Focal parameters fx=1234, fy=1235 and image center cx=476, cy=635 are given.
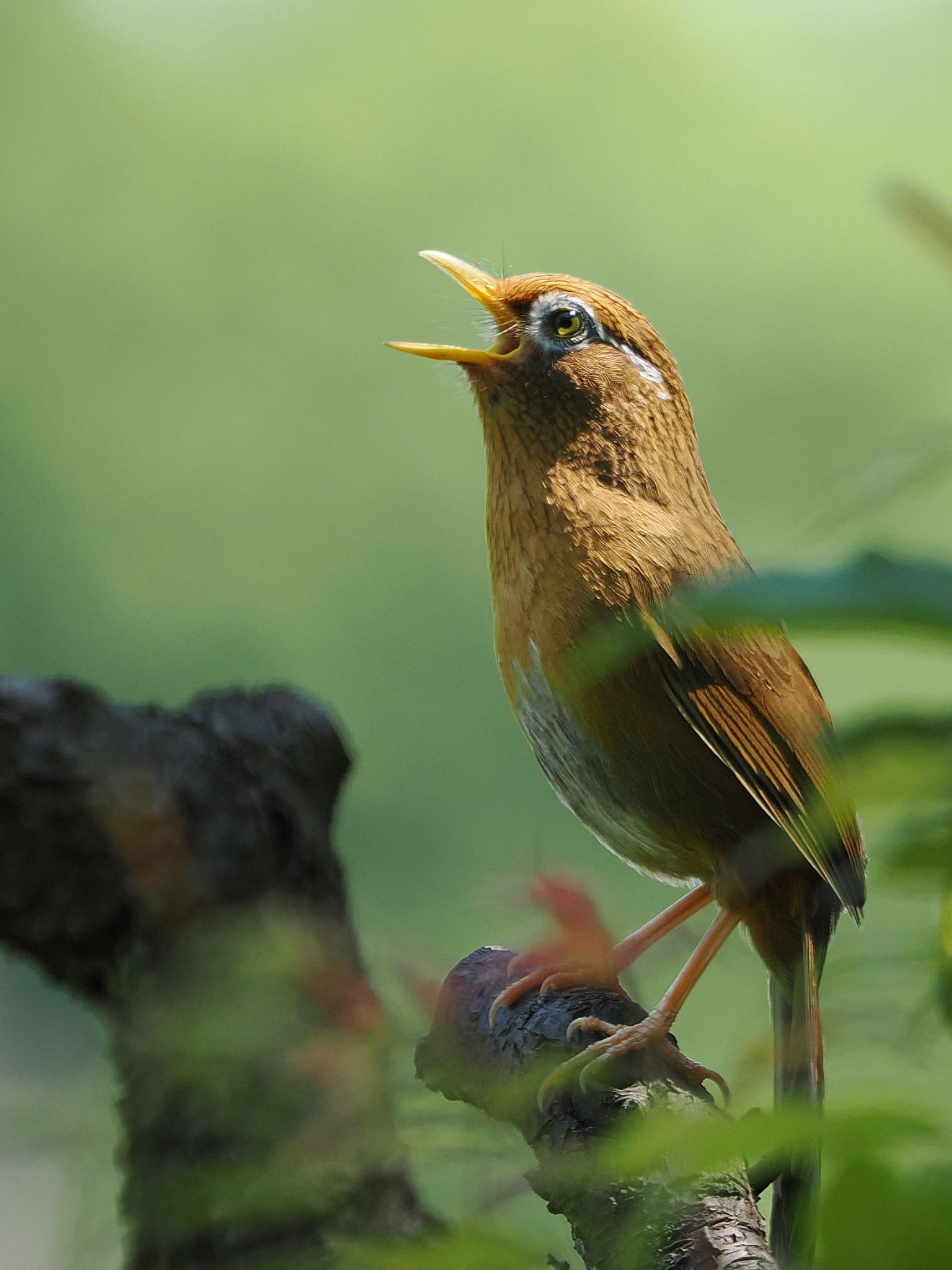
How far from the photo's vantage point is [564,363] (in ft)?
5.30

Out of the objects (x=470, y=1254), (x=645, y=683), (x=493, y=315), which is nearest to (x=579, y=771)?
(x=645, y=683)

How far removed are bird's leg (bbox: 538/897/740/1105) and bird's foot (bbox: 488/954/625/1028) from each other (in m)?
0.09

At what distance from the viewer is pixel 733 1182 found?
951mm

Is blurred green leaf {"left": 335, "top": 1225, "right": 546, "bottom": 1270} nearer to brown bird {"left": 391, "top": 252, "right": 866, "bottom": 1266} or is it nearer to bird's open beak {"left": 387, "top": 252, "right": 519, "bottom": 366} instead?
brown bird {"left": 391, "top": 252, "right": 866, "bottom": 1266}

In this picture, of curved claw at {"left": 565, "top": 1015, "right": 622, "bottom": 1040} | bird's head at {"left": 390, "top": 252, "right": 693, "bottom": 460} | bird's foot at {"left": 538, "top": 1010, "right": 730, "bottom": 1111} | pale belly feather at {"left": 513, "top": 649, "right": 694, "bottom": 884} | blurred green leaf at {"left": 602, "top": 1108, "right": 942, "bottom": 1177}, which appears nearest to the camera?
blurred green leaf at {"left": 602, "top": 1108, "right": 942, "bottom": 1177}

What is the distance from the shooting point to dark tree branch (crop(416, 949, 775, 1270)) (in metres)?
0.87

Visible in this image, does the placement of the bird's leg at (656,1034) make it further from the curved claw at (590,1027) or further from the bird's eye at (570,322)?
the bird's eye at (570,322)

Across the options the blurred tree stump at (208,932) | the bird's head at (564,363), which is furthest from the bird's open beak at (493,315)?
the blurred tree stump at (208,932)

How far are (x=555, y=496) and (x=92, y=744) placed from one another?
0.80m

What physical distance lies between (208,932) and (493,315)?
1.01 metres

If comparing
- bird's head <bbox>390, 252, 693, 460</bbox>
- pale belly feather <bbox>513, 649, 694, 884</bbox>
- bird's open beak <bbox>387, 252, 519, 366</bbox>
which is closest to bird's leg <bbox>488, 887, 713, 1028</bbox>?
pale belly feather <bbox>513, 649, 694, 884</bbox>

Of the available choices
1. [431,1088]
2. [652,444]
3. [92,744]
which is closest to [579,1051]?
[431,1088]

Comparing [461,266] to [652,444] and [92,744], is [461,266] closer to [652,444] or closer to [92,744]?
[652,444]

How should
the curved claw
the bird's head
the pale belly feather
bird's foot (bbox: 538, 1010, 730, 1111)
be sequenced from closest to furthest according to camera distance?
1. bird's foot (bbox: 538, 1010, 730, 1111)
2. the curved claw
3. the pale belly feather
4. the bird's head
